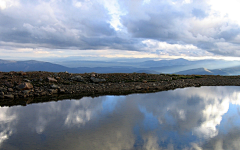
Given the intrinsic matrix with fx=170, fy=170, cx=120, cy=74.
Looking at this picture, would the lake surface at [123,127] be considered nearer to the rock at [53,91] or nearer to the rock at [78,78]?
the rock at [53,91]

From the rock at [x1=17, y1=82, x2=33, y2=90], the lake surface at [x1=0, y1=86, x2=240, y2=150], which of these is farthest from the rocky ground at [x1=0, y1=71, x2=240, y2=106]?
the lake surface at [x1=0, y1=86, x2=240, y2=150]

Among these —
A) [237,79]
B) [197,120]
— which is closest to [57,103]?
[197,120]

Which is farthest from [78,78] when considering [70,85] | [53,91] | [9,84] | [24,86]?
[9,84]

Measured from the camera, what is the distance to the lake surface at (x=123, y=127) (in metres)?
14.9

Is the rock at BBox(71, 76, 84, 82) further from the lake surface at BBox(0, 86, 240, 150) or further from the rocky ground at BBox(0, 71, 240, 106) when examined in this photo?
the lake surface at BBox(0, 86, 240, 150)

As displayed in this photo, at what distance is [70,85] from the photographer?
3766 centimetres

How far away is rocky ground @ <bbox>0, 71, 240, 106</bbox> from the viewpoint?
105ft

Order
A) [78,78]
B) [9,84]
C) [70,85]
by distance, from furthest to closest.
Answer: [78,78] < [70,85] < [9,84]

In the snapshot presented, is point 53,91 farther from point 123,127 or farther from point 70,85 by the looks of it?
point 123,127

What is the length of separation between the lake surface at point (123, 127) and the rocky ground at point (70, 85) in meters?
6.32

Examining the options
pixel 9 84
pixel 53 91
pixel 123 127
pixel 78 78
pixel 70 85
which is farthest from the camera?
pixel 78 78

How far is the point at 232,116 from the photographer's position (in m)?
22.5

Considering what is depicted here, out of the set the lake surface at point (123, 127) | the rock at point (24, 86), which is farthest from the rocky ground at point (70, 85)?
the lake surface at point (123, 127)

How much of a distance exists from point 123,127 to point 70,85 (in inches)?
899
